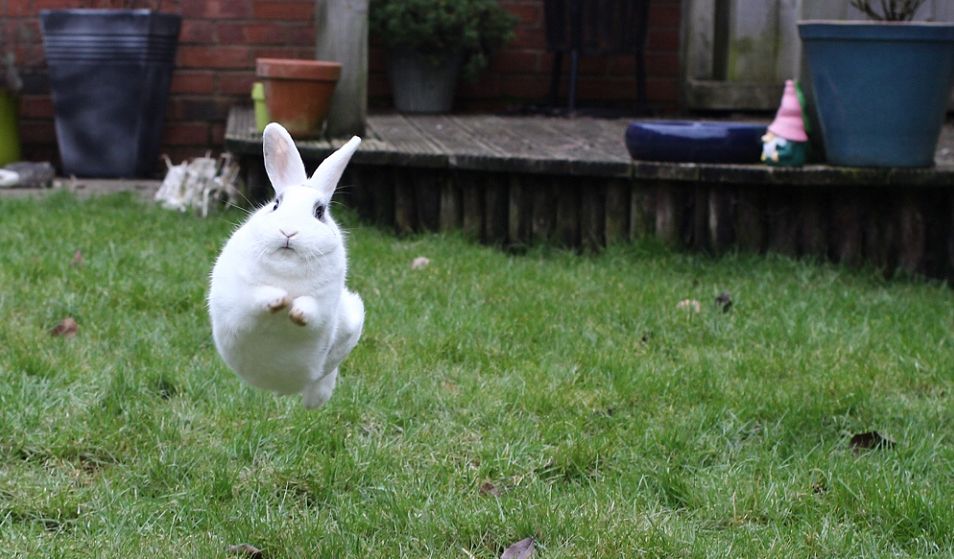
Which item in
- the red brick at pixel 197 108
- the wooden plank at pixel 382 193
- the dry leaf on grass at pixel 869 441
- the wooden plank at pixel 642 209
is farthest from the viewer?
the red brick at pixel 197 108

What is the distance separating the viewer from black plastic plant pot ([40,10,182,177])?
679cm

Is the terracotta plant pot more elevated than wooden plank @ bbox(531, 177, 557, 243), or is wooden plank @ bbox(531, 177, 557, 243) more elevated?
the terracotta plant pot

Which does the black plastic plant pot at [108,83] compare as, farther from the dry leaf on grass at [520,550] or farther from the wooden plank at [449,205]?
the dry leaf on grass at [520,550]

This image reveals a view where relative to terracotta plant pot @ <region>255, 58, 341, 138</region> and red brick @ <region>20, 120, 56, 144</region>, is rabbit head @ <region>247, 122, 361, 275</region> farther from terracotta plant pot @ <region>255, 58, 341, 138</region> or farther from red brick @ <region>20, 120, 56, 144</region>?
red brick @ <region>20, 120, 56, 144</region>

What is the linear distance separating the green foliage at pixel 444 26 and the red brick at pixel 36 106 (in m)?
1.93

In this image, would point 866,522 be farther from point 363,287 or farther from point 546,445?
point 363,287

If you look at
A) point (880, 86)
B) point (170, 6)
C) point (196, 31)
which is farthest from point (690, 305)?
point (170, 6)

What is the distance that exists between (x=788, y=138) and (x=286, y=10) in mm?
3697

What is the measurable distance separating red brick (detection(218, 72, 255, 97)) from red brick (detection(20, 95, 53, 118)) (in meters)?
0.99

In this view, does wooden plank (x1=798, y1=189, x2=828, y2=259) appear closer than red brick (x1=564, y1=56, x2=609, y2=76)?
Yes

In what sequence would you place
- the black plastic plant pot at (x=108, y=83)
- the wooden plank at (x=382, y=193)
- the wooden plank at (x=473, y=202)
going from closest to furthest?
the wooden plank at (x=473, y=202)
the wooden plank at (x=382, y=193)
the black plastic plant pot at (x=108, y=83)

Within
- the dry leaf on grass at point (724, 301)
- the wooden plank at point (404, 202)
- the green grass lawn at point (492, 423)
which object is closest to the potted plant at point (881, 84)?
the green grass lawn at point (492, 423)

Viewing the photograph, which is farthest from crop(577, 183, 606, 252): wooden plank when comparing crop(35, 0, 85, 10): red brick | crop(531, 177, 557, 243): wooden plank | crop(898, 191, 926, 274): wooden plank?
crop(35, 0, 85, 10): red brick

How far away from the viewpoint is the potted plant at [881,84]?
14.0ft
